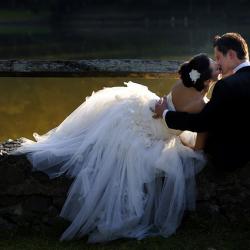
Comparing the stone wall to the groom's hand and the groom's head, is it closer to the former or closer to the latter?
the groom's hand

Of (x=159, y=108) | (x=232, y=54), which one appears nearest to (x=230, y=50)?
(x=232, y=54)

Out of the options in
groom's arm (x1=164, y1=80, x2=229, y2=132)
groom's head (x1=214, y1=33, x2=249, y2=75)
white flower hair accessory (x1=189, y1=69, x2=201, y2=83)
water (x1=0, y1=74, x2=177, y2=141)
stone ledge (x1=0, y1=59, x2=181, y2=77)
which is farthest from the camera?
water (x1=0, y1=74, x2=177, y2=141)

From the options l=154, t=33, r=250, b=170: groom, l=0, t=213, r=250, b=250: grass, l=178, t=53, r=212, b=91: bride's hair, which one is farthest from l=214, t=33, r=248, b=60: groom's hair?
l=0, t=213, r=250, b=250: grass

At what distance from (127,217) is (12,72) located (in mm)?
1626

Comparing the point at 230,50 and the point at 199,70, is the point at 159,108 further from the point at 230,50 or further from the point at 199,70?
the point at 230,50

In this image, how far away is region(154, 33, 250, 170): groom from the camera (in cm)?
302

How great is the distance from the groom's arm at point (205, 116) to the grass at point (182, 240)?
1.80ft

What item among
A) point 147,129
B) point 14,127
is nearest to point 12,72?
point 147,129

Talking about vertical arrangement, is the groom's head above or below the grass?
above

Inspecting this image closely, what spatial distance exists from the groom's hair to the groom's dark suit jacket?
0.09 metres

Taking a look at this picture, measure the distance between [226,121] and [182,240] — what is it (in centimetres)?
70

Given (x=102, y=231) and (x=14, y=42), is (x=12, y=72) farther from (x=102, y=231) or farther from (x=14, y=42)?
(x=14, y=42)

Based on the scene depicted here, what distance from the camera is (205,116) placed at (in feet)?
9.97

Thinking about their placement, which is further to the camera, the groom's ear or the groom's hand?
the groom's hand
